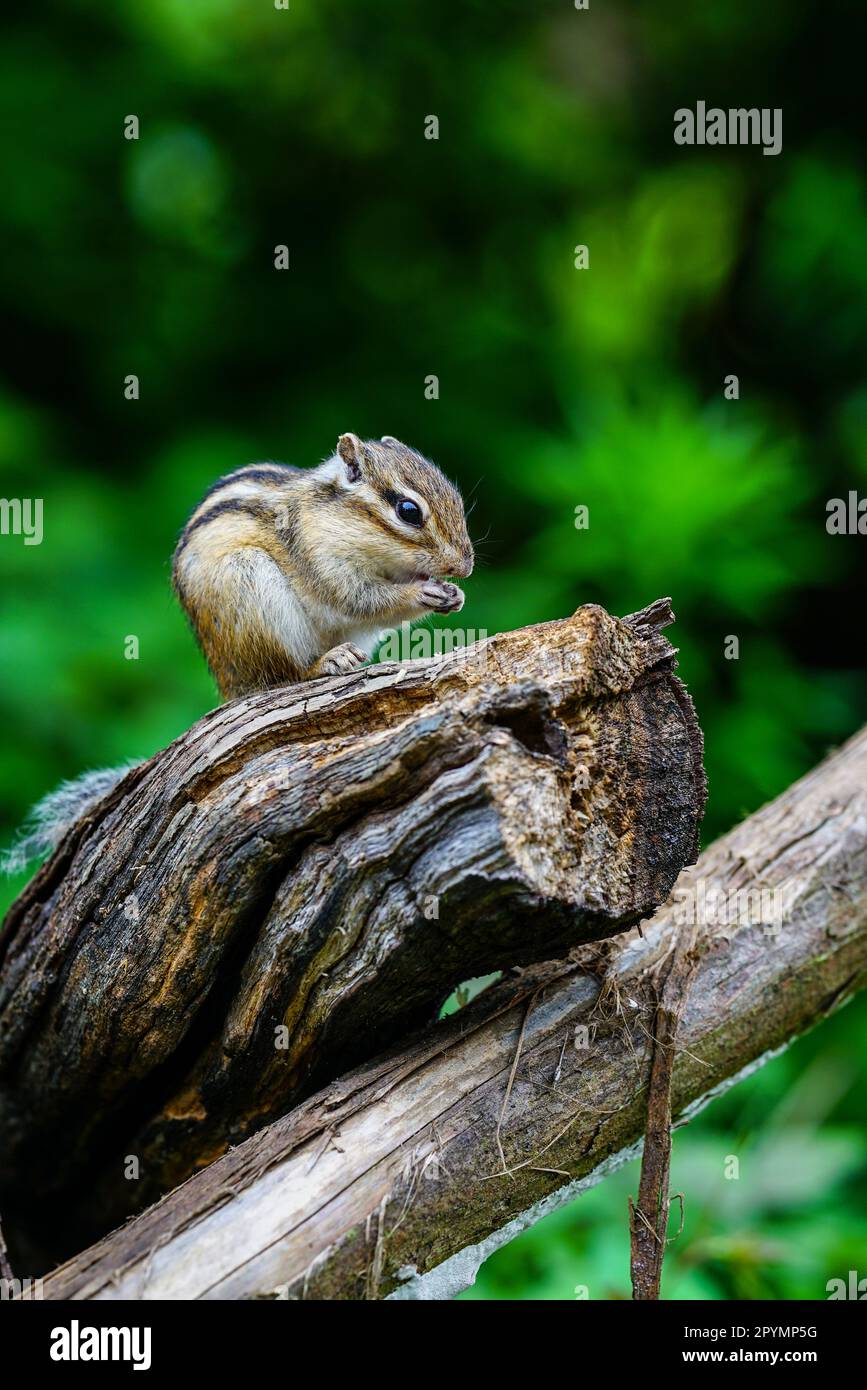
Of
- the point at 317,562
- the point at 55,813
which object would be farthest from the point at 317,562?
the point at 55,813

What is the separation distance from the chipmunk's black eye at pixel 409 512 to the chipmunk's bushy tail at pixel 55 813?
38.3 inches

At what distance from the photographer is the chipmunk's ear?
3096 mm

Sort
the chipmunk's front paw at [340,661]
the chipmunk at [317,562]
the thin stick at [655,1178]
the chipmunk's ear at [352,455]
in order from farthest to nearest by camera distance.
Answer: the chipmunk's ear at [352,455] < the chipmunk at [317,562] < the chipmunk's front paw at [340,661] < the thin stick at [655,1178]

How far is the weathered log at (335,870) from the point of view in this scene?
197 centimetres

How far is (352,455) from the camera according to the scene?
312 cm

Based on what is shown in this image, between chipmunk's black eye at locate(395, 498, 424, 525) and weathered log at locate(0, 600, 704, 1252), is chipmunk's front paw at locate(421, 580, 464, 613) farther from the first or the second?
weathered log at locate(0, 600, 704, 1252)

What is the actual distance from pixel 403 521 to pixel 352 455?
0.25 m

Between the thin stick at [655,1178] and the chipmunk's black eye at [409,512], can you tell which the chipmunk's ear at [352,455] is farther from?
the thin stick at [655,1178]

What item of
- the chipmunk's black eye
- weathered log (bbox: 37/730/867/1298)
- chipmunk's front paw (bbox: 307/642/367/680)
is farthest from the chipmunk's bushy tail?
weathered log (bbox: 37/730/867/1298)

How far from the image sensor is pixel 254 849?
2225mm

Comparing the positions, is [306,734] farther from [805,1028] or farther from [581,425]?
[581,425]

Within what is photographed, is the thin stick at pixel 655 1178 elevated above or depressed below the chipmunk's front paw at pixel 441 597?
below

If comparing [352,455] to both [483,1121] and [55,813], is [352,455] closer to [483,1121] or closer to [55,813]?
[55,813]

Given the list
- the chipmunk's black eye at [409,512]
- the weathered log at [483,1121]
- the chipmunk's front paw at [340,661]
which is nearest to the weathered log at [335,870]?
the weathered log at [483,1121]
